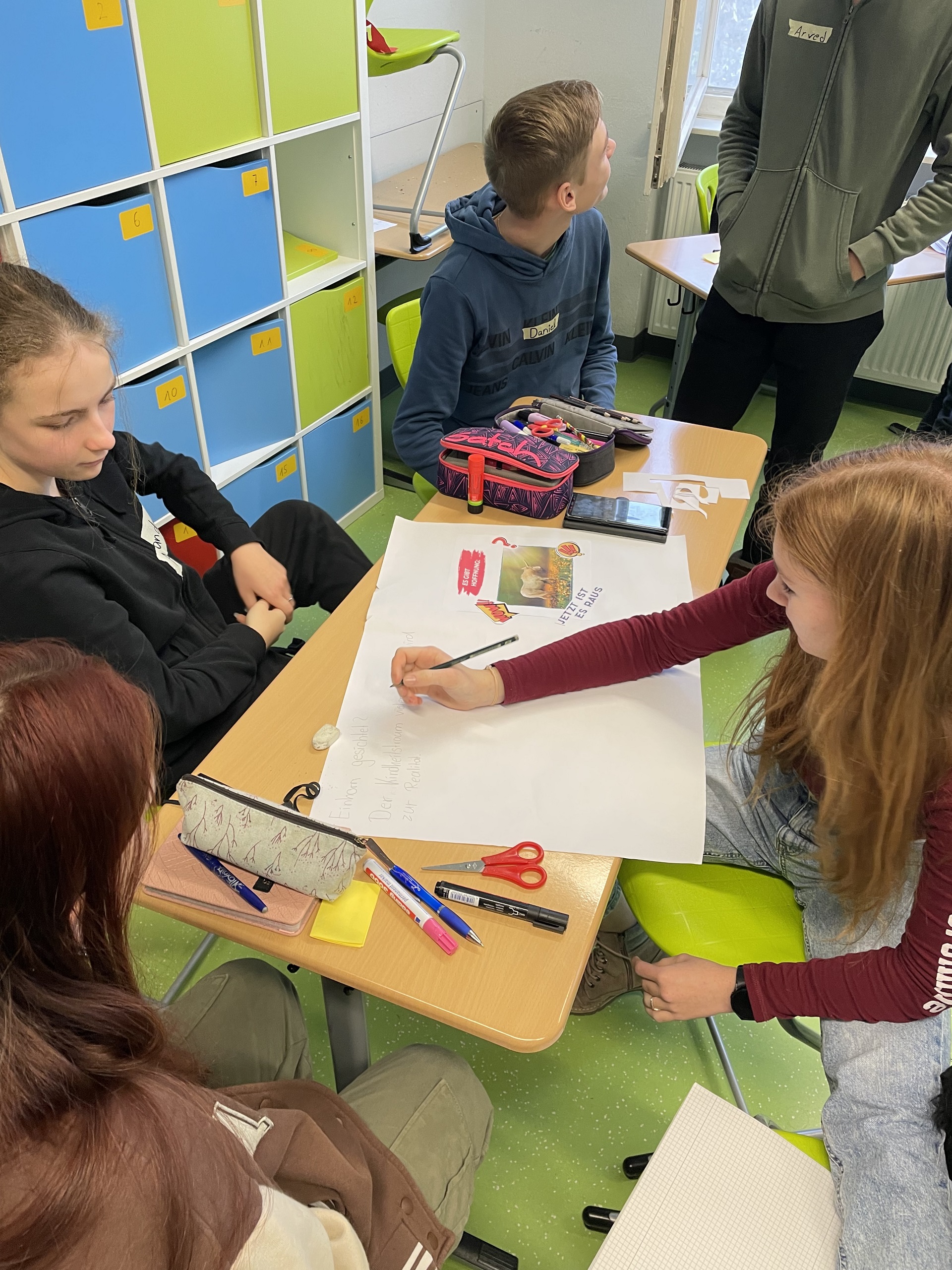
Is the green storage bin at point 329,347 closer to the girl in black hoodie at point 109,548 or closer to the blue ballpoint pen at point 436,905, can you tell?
the girl in black hoodie at point 109,548

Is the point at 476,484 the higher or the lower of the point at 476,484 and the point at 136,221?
the lower

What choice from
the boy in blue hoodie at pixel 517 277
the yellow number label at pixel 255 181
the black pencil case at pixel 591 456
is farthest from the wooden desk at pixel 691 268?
the yellow number label at pixel 255 181

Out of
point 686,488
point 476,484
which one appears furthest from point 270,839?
point 686,488

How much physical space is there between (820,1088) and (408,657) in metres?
1.05

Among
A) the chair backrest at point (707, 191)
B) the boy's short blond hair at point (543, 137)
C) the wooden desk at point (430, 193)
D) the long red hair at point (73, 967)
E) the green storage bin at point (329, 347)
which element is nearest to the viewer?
the long red hair at point (73, 967)

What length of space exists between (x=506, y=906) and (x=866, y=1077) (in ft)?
1.53

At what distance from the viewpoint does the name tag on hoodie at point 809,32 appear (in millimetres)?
1755

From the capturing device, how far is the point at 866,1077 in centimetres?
96

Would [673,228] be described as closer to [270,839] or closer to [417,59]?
[417,59]

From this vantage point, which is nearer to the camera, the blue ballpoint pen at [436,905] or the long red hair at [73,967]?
the long red hair at [73,967]

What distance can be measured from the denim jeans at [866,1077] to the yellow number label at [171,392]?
1475 mm

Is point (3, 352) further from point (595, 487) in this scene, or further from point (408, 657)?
point (595, 487)

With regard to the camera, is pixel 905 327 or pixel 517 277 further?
pixel 905 327

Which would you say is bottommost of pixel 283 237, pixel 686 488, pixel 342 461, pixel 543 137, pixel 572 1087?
pixel 572 1087
